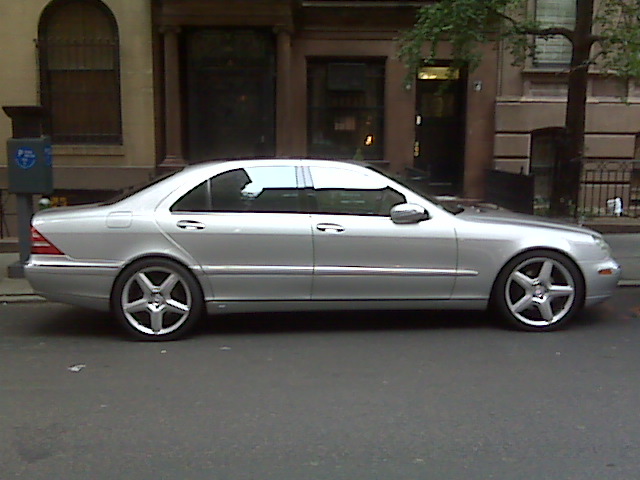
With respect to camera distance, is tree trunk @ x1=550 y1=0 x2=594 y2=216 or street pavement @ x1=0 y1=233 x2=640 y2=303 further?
tree trunk @ x1=550 y1=0 x2=594 y2=216

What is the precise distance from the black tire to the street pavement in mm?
2237

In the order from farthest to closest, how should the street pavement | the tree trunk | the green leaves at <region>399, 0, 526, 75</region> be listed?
the tree trunk
the green leaves at <region>399, 0, 526, 75</region>
the street pavement

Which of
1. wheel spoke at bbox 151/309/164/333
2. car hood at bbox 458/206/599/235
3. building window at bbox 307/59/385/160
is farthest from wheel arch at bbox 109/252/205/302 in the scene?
building window at bbox 307/59/385/160

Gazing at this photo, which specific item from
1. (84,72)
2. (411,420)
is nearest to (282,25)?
(84,72)

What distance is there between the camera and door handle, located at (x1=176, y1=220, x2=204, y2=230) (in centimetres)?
530

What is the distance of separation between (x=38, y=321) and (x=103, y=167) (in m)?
6.35

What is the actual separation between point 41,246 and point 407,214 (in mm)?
3145

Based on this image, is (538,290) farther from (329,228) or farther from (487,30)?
(487,30)

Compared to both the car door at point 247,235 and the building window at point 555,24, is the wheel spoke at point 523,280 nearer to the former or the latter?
the car door at point 247,235

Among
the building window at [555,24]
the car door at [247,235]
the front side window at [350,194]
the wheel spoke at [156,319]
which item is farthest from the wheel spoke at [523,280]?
the building window at [555,24]

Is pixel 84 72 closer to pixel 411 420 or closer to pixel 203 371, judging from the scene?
pixel 203 371

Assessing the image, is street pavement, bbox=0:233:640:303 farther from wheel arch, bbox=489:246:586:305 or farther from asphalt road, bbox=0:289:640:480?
wheel arch, bbox=489:246:586:305

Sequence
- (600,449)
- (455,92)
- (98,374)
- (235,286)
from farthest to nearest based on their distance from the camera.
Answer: (455,92) → (235,286) → (98,374) → (600,449)

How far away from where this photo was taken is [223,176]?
5.49m
